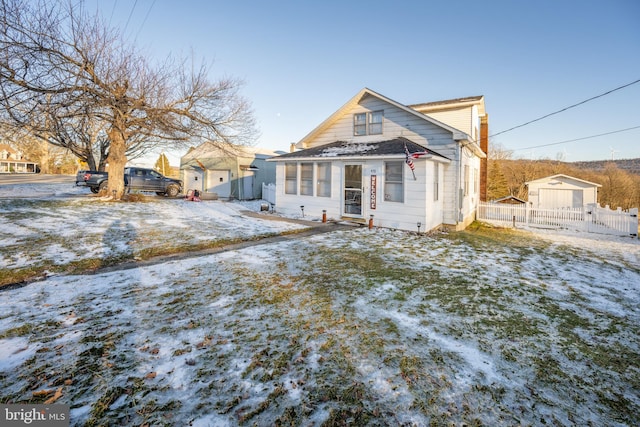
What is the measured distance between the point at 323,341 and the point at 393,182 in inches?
356

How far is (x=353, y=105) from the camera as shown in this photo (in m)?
14.0

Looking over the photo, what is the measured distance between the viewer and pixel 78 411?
2.35m

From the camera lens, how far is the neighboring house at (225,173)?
2288 centimetres

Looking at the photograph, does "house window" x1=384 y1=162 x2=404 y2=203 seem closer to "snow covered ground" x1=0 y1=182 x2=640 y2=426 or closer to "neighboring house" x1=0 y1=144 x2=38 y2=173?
"snow covered ground" x1=0 y1=182 x2=640 y2=426

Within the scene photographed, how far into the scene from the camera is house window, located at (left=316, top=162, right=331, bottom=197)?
13.2 m

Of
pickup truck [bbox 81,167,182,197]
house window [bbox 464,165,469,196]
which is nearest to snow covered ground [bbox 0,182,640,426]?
house window [bbox 464,165,469,196]

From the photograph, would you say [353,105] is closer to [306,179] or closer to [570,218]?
[306,179]

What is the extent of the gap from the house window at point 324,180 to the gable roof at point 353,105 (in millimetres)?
2735

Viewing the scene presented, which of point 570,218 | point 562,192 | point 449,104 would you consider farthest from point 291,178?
point 562,192

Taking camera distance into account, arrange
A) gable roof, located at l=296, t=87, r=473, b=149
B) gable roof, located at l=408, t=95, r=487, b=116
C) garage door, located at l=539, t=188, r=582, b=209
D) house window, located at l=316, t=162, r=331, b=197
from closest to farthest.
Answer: gable roof, located at l=296, t=87, r=473, b=149, house window, located at l=316, t=162, r=331, b=197, gable roof, located at l=408, t=95, r=487, b=116, garage door, located at l=539, t=188, r=582, b=209

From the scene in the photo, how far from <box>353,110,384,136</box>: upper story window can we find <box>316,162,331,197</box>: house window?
8.19 feet

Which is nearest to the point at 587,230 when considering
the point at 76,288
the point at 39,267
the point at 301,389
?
the point at 301,389
